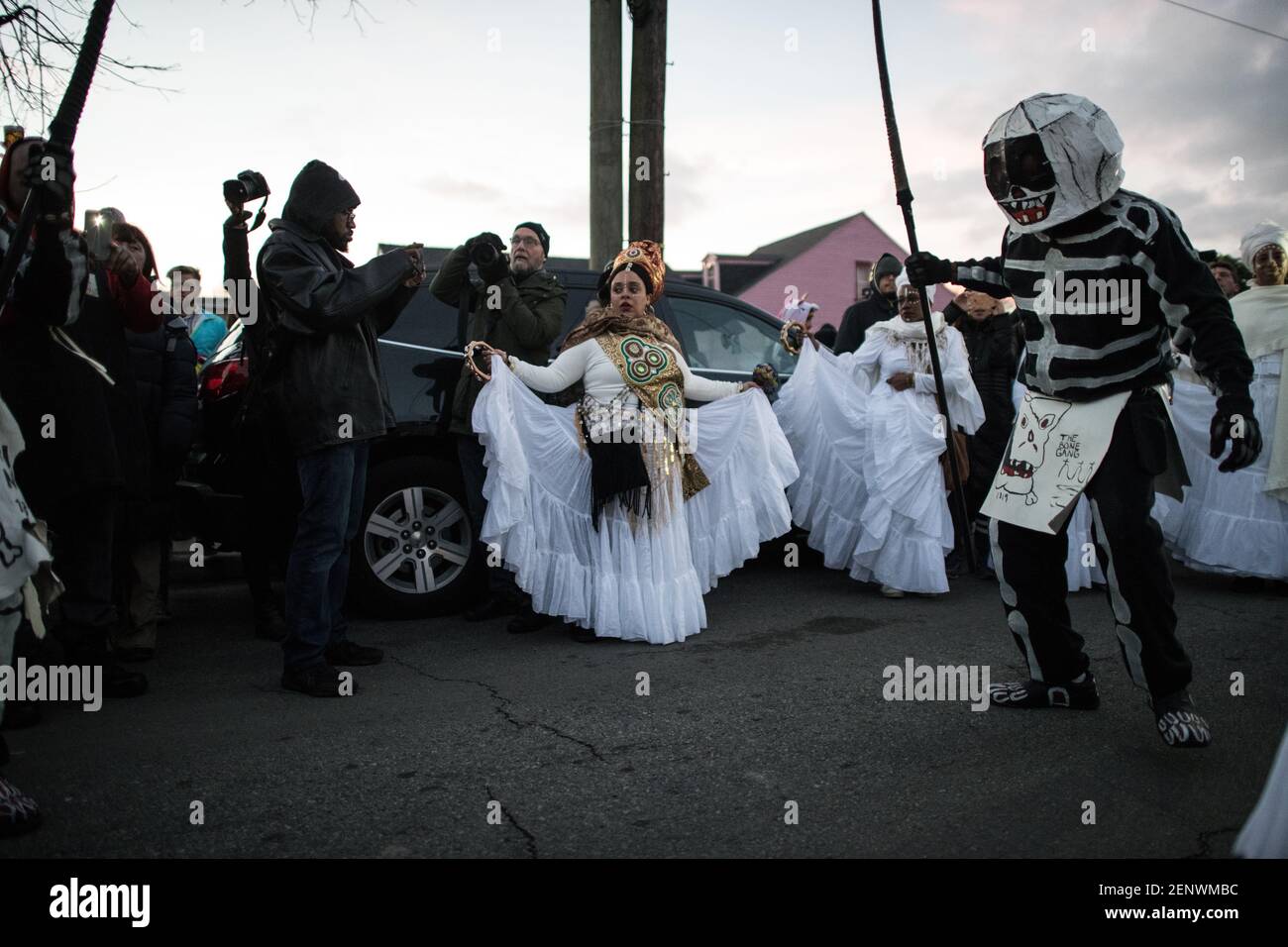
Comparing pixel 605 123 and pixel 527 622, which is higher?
pixel 605 123

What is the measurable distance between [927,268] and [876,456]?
2414 millimetres

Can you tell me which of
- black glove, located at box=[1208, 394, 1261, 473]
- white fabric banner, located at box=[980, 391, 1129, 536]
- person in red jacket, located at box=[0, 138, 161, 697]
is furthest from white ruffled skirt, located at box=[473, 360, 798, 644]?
black glove, located at box=[1208, 394, 1261, 473]

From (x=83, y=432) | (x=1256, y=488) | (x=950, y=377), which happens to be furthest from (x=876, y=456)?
A: (x=83, y=432)

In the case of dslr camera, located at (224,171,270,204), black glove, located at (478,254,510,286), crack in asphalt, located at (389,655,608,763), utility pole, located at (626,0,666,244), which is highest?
utility pole, located at (626,0,666,244)

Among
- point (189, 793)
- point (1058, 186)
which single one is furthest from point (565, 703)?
point (1058, 186)

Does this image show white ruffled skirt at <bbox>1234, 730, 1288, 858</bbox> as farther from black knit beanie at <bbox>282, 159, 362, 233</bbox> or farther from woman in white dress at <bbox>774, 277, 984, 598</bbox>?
woman in white dress at <bbox>774, 277, 984, 598</bbox>

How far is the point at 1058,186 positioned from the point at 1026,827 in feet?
7.05

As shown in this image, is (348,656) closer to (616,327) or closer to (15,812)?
(15,812)

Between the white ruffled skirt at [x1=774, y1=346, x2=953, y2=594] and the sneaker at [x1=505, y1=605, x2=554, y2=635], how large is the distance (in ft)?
6.62

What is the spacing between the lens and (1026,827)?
2834 millimetres

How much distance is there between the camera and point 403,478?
563cm

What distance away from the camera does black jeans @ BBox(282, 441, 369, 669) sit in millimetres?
4238
